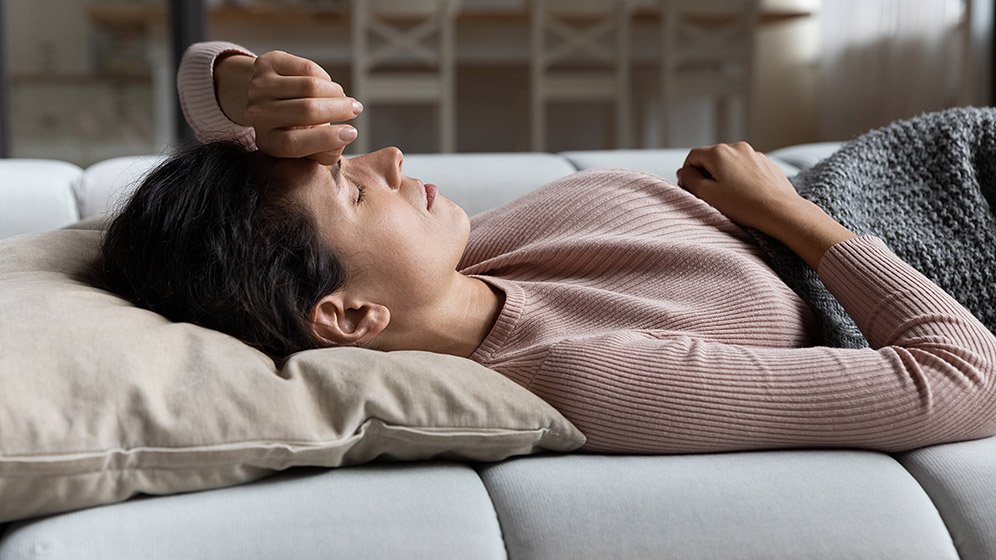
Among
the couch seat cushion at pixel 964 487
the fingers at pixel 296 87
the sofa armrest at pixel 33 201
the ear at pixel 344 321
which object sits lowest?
the couch seat cushion at pixel 964 487

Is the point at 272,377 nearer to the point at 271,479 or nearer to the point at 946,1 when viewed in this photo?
the point at 271,479

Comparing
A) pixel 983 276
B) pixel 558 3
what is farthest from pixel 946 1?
pixel 983 276

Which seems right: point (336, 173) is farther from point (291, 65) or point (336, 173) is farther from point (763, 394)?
point (763, 394)

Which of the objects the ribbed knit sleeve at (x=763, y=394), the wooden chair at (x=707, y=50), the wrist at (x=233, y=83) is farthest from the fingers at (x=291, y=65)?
the wooden chair at (x=707, y=50)

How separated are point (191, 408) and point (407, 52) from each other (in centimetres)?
377

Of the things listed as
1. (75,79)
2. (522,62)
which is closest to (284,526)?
(75,79)

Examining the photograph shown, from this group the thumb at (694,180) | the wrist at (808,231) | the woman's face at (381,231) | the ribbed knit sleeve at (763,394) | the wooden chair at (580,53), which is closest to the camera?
the ribbed knit sleeve at (763,394)

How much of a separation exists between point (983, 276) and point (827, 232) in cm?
24

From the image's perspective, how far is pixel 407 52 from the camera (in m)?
4.51

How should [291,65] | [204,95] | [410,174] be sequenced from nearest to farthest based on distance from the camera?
[291,65] → [204,95] → [410,174]

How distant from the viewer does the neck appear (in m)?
1.18

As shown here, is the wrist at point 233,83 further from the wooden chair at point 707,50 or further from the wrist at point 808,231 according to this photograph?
the wooden chair at point 707,50

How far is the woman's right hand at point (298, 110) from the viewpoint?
106 centimetres

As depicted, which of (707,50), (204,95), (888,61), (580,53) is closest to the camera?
(204,95)
